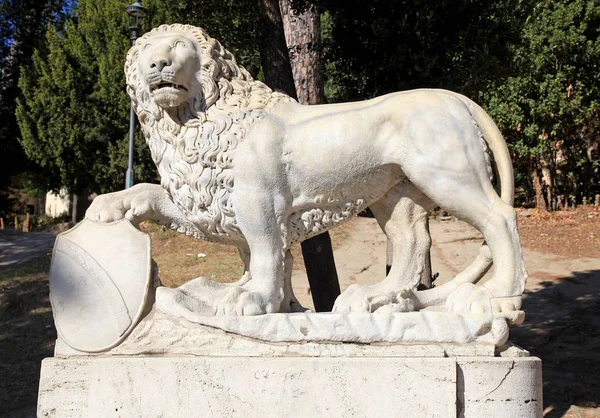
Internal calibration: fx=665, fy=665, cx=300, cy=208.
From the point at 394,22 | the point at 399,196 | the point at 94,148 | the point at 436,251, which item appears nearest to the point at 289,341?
the point at 399,196

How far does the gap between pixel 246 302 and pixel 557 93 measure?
39.7 ft

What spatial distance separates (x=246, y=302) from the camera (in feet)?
10.2

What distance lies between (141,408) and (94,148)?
51.2ft

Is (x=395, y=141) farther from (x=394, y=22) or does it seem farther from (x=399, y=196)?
(x=394, y=22)

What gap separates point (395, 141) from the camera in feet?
10.6

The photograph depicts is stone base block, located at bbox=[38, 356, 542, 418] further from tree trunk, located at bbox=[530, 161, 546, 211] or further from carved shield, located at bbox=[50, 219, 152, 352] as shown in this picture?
tree trunk, located at bbox=[530, 161, 546, 211]

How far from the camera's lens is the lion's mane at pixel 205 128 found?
10.6 feet

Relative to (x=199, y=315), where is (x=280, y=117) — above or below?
above

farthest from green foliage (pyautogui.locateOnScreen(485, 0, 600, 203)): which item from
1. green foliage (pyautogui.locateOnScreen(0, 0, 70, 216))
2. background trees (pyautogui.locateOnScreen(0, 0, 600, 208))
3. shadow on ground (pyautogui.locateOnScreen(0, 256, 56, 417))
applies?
green foliage (pyautogui.locateOnScreen(0, 0, 70, 216))

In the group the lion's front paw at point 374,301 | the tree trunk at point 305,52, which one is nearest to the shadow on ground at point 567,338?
the lion's front paw at point 374,301

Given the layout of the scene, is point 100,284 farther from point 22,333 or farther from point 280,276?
point 22,333

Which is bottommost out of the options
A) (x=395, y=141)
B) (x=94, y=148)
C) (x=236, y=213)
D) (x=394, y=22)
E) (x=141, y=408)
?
(x=141, y=408)

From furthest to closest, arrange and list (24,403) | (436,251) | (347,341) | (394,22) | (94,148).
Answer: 1. (94,148)
2. (436,251)
3. (24,403)
4. (394,22)
5. (347,341)

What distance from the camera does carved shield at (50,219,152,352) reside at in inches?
128
